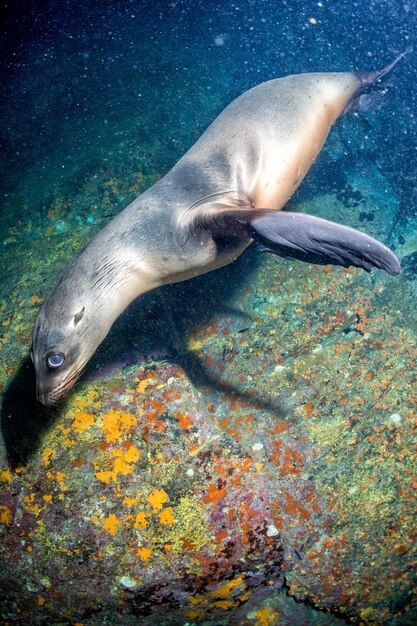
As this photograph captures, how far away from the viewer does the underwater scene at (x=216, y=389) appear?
1.99m

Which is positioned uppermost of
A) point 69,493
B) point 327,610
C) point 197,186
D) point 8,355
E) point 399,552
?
point 197,186

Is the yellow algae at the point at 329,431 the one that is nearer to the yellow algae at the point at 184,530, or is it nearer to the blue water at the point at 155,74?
the yellow algae at the point at 184,530

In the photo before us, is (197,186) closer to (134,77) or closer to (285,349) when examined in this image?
(285,349)

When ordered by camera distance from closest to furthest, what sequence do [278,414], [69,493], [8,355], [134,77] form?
[69,493] → [278,414] → [8,355] → [134,77]

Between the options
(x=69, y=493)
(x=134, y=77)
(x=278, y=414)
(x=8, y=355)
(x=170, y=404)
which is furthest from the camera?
(x=134, y=77)

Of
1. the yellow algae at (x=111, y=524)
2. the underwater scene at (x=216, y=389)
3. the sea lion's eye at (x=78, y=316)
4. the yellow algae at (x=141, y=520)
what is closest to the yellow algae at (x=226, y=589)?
the underwater scene at (x=216, y=389)

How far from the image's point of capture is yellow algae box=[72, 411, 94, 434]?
7.33 feet

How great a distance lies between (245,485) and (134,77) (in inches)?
244

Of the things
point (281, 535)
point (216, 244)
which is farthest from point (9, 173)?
point (281, 535)

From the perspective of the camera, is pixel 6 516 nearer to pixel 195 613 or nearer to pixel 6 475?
pixel 6 475

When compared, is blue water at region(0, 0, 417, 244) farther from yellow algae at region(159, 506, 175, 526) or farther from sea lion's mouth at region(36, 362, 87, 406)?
yellow algae at region(159, 506, 175, 526)

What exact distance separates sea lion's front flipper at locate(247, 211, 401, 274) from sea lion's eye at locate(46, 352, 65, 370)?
1.20 m

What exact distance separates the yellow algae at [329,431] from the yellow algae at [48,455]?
1.58 metres

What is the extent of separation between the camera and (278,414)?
2.44 metres
